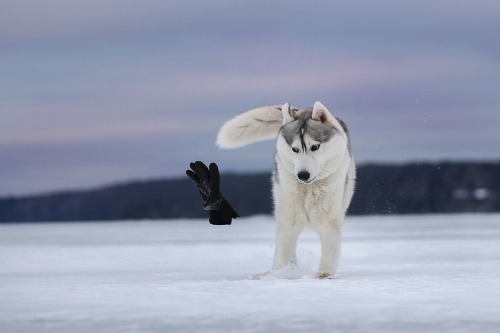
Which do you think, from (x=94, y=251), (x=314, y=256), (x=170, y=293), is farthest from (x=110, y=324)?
(x=94, y=251)

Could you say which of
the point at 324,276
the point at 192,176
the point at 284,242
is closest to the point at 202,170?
the point at 192,176

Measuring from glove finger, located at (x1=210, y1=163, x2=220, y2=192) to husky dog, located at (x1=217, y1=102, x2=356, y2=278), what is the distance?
66 centimetres

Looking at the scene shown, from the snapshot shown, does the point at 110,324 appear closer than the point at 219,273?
Yes

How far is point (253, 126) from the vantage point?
25.5 feet

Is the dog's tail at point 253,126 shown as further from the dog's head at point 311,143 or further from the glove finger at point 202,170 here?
the dog's head at point 311,143

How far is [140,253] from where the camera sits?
12.0 m

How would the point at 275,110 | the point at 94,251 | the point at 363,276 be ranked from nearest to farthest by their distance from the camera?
the point at 363,276 → the point at 275,110 → the point at 94,251

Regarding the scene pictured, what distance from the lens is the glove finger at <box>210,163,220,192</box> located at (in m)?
7.59

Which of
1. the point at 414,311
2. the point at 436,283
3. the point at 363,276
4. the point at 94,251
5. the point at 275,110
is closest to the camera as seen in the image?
the point at 414,311

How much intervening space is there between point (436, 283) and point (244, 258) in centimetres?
429

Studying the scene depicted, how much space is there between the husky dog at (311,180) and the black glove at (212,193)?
671 millimetres

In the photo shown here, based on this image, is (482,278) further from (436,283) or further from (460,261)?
(460,261)

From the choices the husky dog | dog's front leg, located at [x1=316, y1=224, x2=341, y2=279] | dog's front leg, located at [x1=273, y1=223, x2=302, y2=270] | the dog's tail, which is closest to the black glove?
the dog's tail

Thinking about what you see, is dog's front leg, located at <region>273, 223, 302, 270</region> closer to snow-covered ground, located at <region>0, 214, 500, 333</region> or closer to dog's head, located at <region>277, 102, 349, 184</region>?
snow-covered ground, located at <region>0, 214, 500, 333</region>
